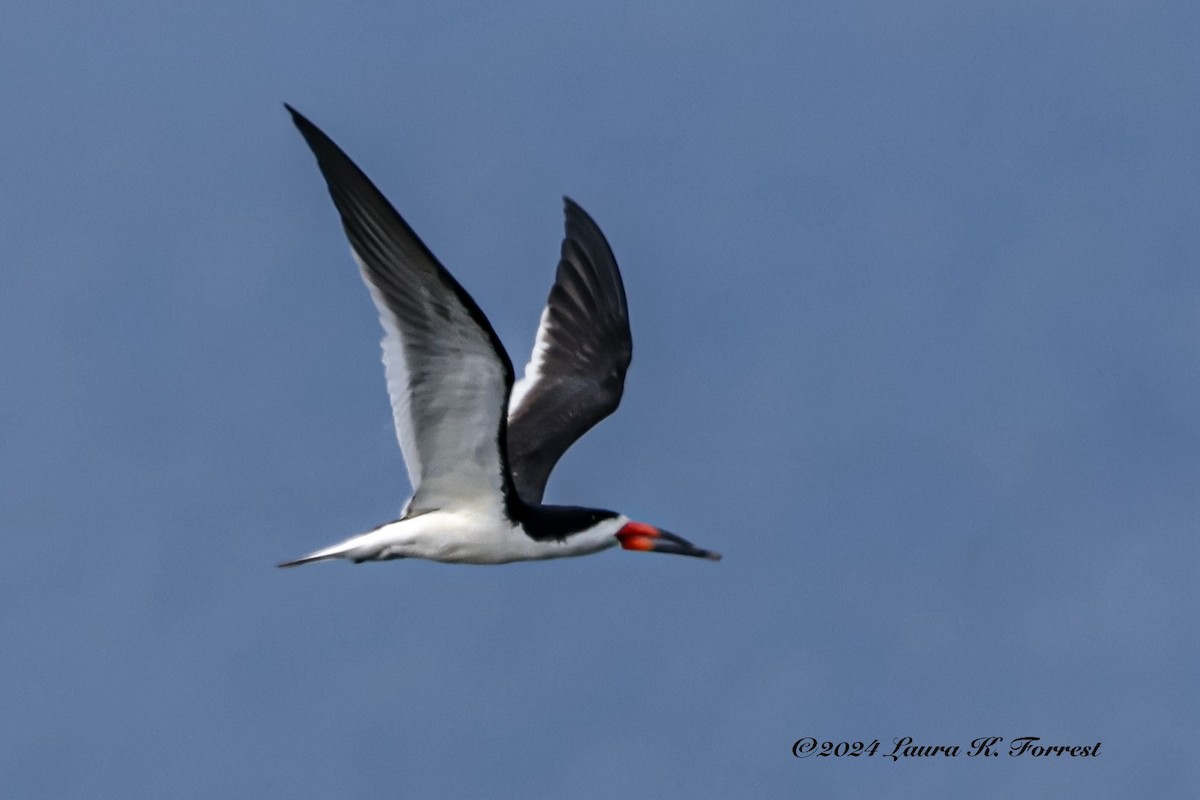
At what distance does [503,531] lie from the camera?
13.5 metres

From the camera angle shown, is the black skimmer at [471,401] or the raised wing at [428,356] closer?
the raised wing at [428,356]

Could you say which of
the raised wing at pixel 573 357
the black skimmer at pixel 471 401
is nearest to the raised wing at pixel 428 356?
the black skimmer at pixel 471 401

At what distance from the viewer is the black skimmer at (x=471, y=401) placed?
11.8 m

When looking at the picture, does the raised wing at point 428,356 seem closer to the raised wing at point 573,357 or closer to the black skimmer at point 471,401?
the black skimmer at point 471,401

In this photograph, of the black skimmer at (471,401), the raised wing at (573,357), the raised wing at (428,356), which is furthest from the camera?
the raised wing at (573,357)

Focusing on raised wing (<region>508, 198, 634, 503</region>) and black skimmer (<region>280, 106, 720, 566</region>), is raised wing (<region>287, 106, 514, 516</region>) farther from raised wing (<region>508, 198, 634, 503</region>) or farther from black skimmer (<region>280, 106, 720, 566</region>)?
raised wing (<region>508, 198, 634, 503</region>)

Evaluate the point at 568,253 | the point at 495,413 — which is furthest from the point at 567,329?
the point at 495,413

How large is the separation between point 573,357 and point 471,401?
3830mm

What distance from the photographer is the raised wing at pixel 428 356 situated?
38.0ft

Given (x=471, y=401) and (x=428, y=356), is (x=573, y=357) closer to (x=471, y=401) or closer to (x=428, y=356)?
(x=471, y=401)

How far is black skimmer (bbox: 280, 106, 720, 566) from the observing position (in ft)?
38.9

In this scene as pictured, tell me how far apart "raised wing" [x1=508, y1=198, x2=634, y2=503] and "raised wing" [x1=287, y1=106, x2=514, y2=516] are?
203 cm

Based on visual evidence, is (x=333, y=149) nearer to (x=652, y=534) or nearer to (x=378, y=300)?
(x=378, y=300)

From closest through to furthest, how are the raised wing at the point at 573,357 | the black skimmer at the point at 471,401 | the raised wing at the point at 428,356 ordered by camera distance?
the raised wing at the point at 428,356, the black skimmer at the point at 471,401, the raised wing at the point at 573,357
